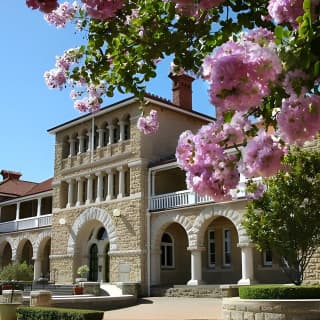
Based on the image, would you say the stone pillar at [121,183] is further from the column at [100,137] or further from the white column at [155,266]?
the white column at [155,266]

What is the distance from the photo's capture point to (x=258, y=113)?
4602 millimetres

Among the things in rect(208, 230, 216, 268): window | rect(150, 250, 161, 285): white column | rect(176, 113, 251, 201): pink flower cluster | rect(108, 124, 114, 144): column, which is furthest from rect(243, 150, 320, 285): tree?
rect(108, 124, 114, 144): column

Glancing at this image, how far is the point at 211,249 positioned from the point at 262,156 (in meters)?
24.2

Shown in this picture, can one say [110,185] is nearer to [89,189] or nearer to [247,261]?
[89,189]

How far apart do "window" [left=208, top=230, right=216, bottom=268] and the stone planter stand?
13.6m

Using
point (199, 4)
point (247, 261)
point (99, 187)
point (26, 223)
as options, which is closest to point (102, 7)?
point (199, 4)

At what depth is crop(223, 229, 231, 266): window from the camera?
26547mm

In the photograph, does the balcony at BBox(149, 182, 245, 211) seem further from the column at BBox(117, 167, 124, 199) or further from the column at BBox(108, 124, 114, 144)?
the column at BBox(108, 124, 114, 144)

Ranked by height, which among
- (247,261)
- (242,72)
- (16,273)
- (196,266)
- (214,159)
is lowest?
(16,273)

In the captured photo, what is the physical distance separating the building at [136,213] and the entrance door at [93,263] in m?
0.06

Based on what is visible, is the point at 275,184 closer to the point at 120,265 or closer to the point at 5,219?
the point at 120,265

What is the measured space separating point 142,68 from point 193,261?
18.5 m

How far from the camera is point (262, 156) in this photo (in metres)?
3.75

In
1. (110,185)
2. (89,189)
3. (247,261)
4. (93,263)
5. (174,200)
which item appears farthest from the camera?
(93,263)
